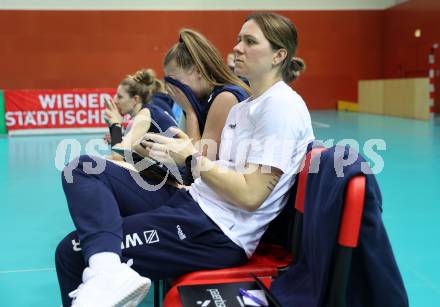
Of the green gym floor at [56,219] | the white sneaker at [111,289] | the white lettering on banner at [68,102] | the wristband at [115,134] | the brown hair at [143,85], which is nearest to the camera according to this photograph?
A: the white sneaker at [111,289]

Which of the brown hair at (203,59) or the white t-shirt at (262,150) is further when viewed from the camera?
the brown hair at (203,59)

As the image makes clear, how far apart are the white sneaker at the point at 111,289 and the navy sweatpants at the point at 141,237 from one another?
3.5 inches

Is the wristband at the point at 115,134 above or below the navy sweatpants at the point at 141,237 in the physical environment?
above

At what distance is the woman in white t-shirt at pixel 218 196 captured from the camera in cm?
144

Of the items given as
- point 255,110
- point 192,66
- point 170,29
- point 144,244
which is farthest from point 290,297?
point 170,29

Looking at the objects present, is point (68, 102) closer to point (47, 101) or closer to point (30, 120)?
point (47, 101)

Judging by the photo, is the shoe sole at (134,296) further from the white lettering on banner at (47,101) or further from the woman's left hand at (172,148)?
the white lettering on banner at (47,101)

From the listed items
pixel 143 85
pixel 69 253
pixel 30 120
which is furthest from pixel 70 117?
pixel 69 253

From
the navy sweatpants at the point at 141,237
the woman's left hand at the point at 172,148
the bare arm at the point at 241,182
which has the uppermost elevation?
the woman's left hand at the point at 172,148

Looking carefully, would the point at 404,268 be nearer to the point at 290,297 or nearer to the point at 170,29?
the point at 290,297

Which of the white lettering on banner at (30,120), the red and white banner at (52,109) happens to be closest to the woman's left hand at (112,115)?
the red and white banner at (52,109)

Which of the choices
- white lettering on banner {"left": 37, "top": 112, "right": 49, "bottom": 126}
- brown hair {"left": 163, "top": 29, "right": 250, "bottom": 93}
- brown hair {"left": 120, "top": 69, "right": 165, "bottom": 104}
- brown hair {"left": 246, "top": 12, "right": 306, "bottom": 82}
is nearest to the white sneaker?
brown hair {"left": 246, "top": 12, "right": 306, "bottom": 82}

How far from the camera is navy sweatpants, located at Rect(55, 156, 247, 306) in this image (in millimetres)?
1457

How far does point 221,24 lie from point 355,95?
534cm
